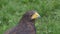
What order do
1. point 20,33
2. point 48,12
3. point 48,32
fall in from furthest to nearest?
point 48,12
point 48,32
point 20,33

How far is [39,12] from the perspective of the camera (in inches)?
454

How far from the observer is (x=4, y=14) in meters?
11.5

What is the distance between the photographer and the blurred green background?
11047 mm

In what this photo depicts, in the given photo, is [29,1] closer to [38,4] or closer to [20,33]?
[38,4]

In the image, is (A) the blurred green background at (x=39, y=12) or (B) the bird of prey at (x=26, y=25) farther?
(A) the blurred green background at (x=39, y=12)

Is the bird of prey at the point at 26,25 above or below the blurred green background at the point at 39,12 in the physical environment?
above

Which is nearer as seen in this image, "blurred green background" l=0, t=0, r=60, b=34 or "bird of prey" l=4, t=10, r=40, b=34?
"bird of prey" l=4, t=10, r=40, b=34

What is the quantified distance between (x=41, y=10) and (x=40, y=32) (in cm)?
77

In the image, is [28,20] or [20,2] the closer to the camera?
[28,20]

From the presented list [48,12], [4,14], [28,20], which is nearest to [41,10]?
[48,12]

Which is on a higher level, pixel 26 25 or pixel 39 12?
pixel 26 25

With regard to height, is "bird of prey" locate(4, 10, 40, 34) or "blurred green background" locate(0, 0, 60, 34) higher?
"bird of prey" locate(4, 10, 40, 34)

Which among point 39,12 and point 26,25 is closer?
point 26,25

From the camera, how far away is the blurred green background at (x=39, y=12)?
11047 mm
